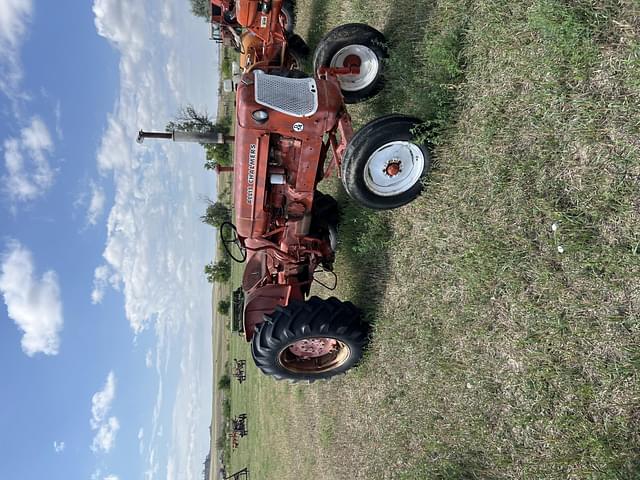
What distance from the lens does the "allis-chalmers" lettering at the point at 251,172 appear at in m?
4.54

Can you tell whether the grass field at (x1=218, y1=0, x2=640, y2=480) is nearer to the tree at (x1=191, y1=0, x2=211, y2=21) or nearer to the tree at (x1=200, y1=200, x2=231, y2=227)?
the tree at (x1=200, y1=200, x2=231, y2=227)

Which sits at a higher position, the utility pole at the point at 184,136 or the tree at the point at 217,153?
the utility pole at the point at 184,136

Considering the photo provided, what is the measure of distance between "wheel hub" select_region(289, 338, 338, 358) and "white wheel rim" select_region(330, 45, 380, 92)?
326 cm

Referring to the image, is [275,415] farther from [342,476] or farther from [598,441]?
[598,441]

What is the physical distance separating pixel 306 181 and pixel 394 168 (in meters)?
0.98

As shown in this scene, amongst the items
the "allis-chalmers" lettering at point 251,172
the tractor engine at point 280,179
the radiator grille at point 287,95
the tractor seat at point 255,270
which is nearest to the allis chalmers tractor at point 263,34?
the radiator grille at point 287,95

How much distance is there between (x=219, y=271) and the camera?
83.0 feet

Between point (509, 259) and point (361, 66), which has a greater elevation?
point (361, 66)

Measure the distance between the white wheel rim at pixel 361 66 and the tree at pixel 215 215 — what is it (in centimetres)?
1572

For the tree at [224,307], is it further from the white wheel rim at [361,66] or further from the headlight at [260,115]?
the headlight at [260,115]

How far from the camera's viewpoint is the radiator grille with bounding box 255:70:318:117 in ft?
14.0

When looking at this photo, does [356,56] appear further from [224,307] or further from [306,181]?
[224,307]

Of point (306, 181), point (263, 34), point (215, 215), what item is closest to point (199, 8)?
point (215, 215)

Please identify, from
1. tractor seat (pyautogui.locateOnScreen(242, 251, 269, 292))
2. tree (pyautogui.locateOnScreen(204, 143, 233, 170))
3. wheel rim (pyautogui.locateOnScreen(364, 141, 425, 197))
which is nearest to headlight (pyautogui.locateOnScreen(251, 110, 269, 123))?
wheel rim (pyautogui.locateOnScreen(364, 141, 425, 197))
